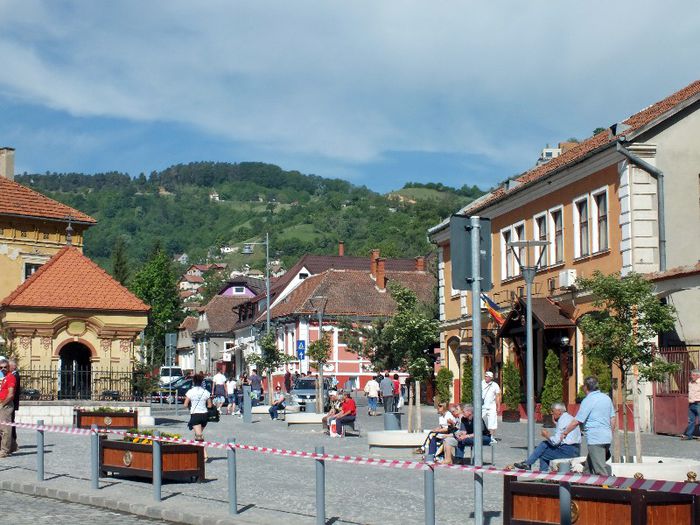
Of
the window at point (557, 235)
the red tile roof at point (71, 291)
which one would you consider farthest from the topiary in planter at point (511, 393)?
the red tile roof at point (71, 291)

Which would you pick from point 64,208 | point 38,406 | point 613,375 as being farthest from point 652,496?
point 64,208

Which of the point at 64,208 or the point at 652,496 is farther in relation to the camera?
the point at 64,208

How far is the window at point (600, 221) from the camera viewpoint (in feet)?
103

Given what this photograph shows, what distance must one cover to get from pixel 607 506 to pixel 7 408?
13.5 m

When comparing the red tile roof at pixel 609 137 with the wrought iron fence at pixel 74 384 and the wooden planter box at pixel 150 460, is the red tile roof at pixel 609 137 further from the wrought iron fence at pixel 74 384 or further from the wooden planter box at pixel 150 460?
the wooden planter box at pixel 150 460

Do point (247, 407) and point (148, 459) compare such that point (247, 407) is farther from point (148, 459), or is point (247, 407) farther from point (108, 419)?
point (148, 459)

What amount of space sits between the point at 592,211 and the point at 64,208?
27702 millimetres

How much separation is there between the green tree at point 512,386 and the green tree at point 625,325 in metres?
14.3

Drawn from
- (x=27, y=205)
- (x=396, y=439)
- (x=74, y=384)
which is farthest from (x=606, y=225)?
(x=27, y=205)

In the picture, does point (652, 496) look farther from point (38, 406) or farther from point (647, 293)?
point (38, 406)

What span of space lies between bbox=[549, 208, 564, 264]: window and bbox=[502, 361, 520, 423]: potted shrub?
143 inches

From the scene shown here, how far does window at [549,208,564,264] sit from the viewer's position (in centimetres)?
3425

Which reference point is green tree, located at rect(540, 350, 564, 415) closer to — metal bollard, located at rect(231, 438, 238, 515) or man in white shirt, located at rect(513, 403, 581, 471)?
man in white shirt, located at rect(513, 403, 581, 471)

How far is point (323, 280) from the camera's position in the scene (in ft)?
264
